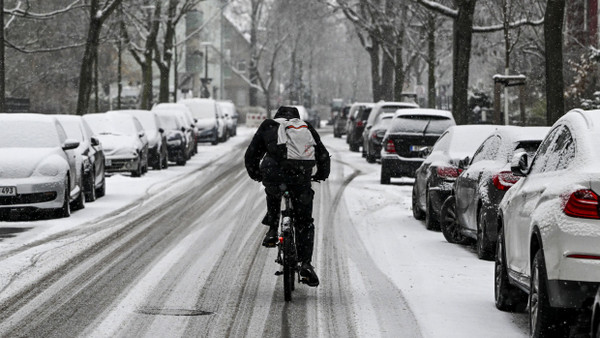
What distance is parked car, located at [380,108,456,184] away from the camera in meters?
27.9

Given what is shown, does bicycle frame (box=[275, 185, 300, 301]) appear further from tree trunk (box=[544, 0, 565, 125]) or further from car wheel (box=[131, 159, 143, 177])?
car wheel (box=[131, 159, 143, 177])

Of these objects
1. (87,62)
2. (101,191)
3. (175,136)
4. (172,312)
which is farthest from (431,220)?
(87,62)

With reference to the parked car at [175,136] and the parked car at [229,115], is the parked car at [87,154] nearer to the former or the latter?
the parked car at [175,136]

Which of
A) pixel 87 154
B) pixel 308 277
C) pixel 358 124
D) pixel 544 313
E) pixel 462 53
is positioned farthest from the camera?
pixel 358 124

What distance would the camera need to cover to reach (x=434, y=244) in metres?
16.1

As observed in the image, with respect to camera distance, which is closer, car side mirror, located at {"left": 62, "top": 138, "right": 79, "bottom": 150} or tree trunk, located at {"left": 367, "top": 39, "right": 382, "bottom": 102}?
car side mirror, located at {"left": 62, "top": 138, "right": 79, "bottom": 150}

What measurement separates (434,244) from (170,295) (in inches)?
220

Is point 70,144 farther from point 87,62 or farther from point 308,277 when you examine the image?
point 87,62

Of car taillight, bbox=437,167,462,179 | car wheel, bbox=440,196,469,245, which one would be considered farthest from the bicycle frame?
car taillight, bbox=437,167,462,179

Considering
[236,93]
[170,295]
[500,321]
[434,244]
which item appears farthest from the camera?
[236,93]

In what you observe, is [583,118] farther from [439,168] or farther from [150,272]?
[439,168]

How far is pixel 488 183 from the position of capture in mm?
13961

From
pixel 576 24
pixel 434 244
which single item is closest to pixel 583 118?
pixel 434 244

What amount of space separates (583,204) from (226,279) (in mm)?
5311
